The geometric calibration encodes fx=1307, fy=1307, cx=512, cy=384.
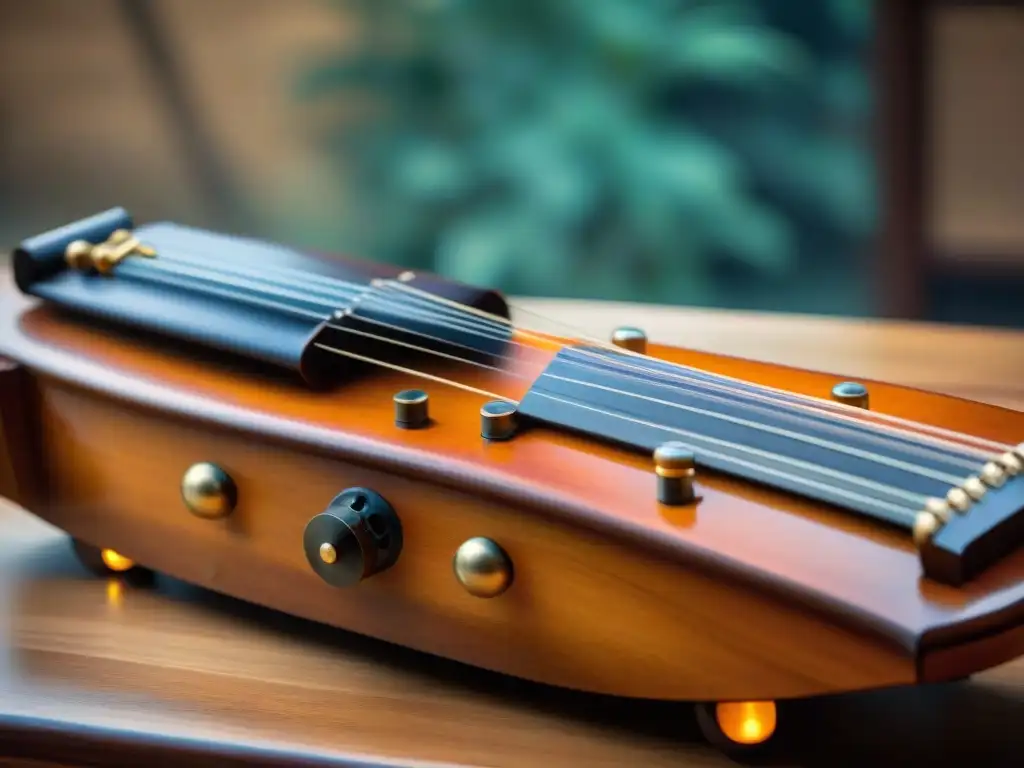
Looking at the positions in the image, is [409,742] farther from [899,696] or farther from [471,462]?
[899,696]

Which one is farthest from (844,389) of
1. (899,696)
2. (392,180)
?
(392,180)

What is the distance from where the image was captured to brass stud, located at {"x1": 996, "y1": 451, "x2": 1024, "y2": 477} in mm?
616

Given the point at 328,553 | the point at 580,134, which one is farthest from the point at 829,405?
the point at 580,134

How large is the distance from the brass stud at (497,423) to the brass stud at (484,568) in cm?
6

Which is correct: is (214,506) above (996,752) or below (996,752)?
above

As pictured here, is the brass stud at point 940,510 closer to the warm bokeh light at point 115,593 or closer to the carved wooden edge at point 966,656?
the carved wooden edge at point 966,656

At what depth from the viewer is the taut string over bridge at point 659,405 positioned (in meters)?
0.60

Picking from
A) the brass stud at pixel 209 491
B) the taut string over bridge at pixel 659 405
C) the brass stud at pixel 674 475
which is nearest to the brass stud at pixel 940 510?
the taut string over bridge at pixel 659 405

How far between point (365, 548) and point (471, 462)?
0.25 feet

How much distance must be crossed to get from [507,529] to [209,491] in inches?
7.8

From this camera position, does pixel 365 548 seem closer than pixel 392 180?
Yes

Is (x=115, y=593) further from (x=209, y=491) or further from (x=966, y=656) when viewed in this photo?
(x=966, y=656)

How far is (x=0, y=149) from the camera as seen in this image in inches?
119

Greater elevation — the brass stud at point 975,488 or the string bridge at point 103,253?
the string bridge at point 103,253
